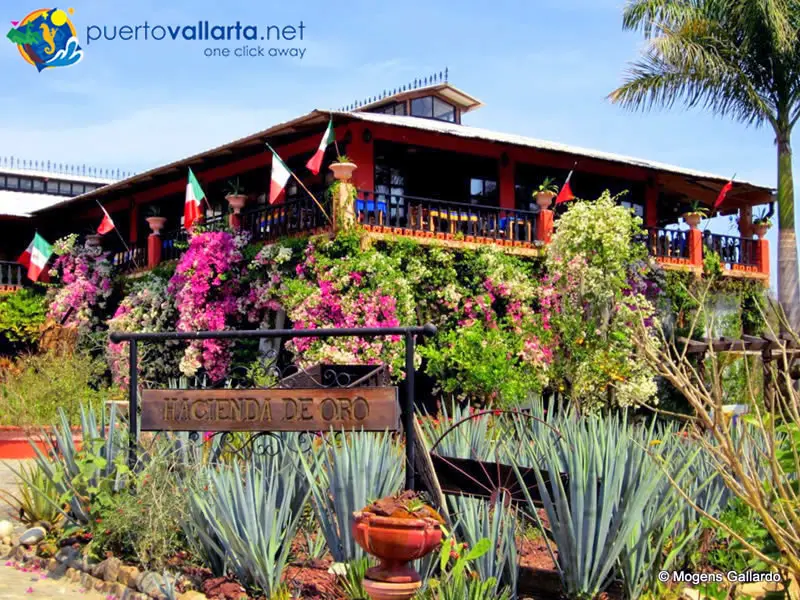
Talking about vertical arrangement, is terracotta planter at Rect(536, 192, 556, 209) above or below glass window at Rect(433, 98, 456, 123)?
below

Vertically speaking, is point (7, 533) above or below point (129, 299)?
below

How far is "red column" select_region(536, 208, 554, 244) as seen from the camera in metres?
18.5

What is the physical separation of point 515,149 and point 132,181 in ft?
27.8

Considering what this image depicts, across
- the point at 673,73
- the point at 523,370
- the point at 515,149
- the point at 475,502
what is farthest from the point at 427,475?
the point at 673,73

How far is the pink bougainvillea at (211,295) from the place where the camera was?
18094 mm

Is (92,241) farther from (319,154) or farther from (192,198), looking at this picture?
(319,154)

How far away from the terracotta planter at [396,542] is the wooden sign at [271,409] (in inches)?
52.5

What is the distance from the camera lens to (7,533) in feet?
25.3

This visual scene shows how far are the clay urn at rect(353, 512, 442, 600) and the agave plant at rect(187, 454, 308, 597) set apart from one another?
0.83m

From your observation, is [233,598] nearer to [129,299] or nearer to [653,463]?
[653,463]

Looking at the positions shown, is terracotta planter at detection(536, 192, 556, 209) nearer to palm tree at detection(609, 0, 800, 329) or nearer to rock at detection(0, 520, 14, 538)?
palm tree at detection(609, 0, 800, 329)

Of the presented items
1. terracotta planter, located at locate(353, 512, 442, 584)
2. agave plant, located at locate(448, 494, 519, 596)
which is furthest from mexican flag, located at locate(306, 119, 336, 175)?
terracotta planter, located at locate(353, 512, 442, 584)

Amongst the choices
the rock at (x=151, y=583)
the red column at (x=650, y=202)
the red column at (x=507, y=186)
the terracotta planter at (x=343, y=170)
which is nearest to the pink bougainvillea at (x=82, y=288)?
the terracotta planter at (x=343, y=170)

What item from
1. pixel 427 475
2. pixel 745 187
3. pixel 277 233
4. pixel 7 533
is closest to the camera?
pixel 427 475
